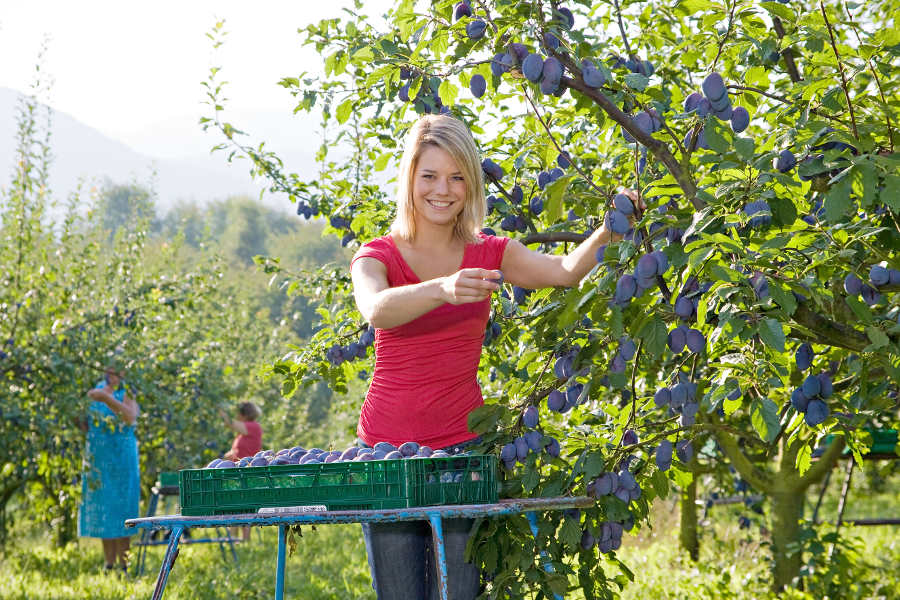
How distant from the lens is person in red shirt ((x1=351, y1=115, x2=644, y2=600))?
7.48 ft

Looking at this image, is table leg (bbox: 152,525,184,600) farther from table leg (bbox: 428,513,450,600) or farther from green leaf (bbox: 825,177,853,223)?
green leaf (bbox: 825,177,853,223)

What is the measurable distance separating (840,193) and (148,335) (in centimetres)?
922

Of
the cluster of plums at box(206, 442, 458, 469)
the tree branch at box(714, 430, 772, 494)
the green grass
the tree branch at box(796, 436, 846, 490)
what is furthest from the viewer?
the green grass

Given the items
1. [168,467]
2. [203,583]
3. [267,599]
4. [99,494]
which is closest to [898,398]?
[267,599]

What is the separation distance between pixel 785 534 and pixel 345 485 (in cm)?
415

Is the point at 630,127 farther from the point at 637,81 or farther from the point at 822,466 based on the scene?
the point at 822,466

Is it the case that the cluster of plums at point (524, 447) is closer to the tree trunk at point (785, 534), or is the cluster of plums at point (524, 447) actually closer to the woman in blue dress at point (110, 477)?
the tree trunk at point (785, 534)

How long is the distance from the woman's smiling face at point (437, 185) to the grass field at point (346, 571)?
3.59m

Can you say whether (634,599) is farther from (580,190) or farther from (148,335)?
(148,335)

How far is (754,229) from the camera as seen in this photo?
214cm

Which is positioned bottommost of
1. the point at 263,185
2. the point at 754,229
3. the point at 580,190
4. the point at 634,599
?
the point at 634,599

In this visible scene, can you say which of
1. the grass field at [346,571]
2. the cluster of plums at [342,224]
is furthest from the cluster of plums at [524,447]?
the grass field at [346,571]

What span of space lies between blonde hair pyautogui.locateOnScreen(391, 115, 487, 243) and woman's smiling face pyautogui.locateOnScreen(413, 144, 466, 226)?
15mm

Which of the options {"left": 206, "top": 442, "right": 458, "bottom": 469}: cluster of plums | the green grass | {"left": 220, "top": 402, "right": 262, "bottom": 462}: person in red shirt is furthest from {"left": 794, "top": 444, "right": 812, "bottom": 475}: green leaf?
{"left": 220, "top": 402, "right": 262, "bottom": 462}: person in red shirt
